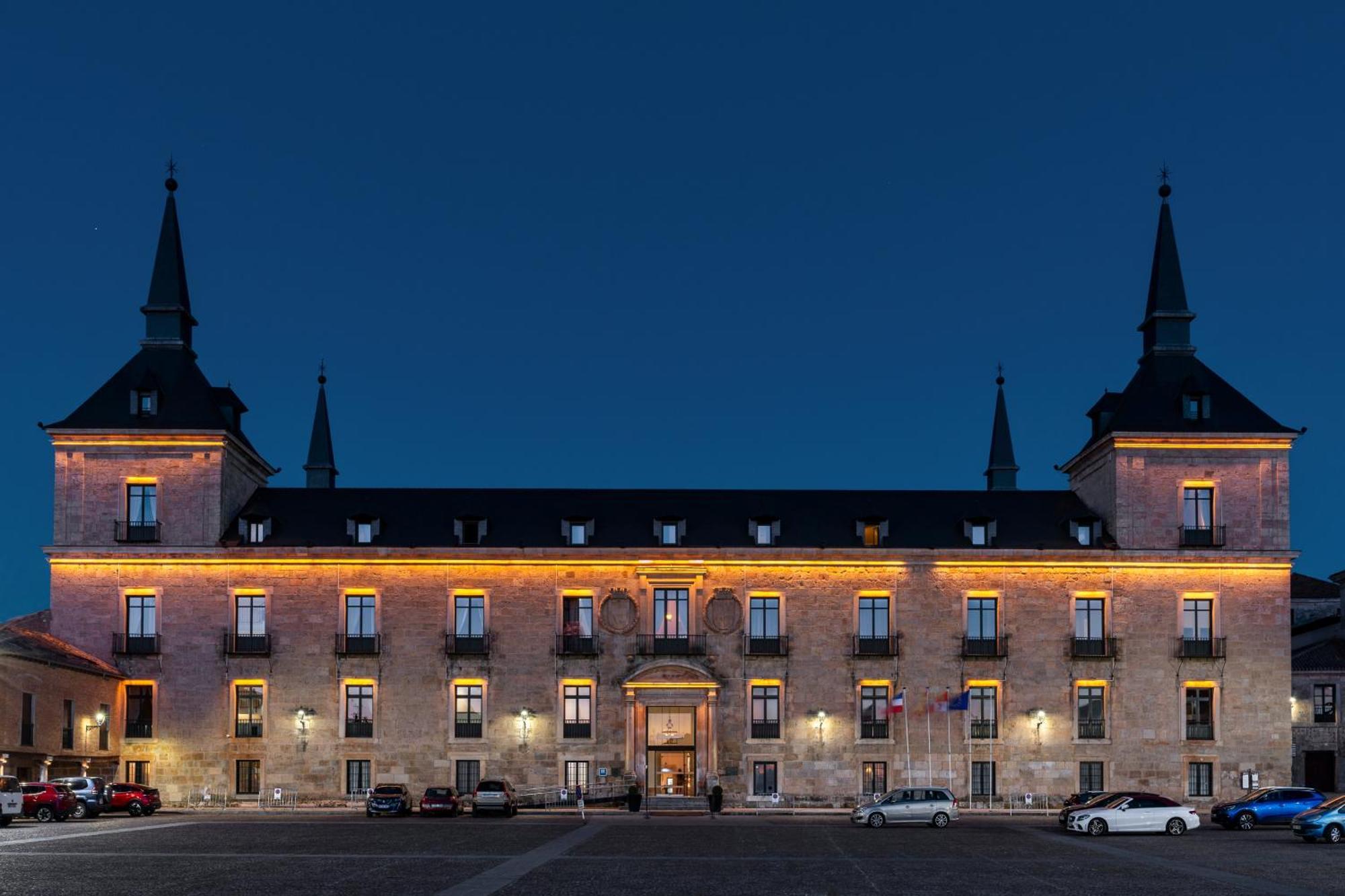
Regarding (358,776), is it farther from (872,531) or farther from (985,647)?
(985,647)

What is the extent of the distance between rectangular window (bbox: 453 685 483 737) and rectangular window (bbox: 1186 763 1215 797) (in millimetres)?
31272

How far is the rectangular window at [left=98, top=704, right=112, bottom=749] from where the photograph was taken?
62.9m

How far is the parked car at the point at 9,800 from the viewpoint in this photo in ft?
149

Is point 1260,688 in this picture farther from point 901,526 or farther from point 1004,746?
point 901,526

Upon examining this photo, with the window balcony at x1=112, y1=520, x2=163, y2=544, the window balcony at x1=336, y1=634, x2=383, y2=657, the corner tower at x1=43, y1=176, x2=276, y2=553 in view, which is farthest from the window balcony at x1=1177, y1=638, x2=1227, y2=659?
the window balcony at x1=112, y1=520, x2=163, y2=544

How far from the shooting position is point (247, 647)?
65.8m

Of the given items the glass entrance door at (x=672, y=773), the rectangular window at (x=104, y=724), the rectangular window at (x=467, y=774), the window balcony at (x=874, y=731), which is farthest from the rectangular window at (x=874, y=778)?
the rectangular window at (x=104, y=724)

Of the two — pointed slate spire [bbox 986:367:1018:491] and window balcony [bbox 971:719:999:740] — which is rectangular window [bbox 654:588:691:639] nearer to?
window balcony [bbox 971:719:999:740]

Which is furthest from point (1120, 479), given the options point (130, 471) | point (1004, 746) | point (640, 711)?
point (130, 471)

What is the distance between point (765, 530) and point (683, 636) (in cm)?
613

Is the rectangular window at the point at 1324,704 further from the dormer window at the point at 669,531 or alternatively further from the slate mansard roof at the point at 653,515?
the dormer window at the point at 669,531

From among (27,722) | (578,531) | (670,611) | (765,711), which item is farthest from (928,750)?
(27,722)

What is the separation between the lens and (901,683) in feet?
217

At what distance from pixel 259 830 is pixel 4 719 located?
14.2m
